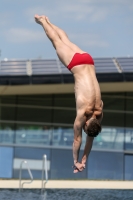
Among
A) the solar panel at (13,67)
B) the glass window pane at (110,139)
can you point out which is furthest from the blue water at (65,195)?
the glass window pane at (110,139)

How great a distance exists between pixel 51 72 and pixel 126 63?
390cm

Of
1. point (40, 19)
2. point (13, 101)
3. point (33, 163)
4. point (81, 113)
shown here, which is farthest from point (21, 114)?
point (81, 113)

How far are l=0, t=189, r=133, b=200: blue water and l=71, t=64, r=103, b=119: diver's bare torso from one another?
195 inches

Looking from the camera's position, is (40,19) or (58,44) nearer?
(58,44)

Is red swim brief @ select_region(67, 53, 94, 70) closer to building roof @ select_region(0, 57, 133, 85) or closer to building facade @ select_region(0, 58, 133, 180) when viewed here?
building roof @ select_region(0, 57, 133, 85)

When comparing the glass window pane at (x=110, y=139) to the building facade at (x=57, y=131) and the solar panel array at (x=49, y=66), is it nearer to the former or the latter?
the building facade at (x=57, y=131)

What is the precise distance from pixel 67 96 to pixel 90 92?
59.7ft

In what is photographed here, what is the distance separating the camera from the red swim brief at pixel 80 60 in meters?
8.83

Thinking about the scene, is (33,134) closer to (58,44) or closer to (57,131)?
(57,131)

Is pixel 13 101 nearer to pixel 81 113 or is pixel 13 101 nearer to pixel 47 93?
pixel 47 93

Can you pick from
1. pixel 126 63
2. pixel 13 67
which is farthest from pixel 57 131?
pixel 126 63

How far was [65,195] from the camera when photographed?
14.1 meters

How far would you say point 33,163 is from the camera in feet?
83.9

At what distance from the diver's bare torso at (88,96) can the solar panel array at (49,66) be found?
15998mm
